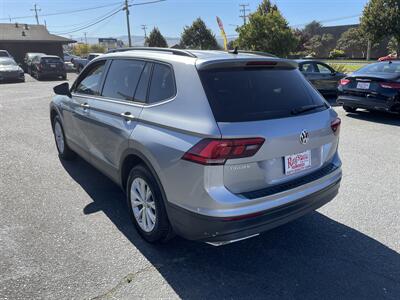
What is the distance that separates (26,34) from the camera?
129 feet

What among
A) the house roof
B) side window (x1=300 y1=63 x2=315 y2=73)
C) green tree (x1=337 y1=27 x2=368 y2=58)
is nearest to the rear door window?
side window (x1=300 y1=63 x2=315 y2=73)

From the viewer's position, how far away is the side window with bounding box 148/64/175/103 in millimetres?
3199

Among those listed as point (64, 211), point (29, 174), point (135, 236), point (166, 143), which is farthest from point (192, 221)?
point (29, 174)

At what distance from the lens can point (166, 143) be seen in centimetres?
300

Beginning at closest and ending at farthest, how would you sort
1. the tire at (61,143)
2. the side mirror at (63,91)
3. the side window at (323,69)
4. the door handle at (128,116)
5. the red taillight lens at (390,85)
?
the door handle at (128,116)
the side mirror at (63,91)
the tire at (61,143)
the red taillight lens at (390,85)
the side window at (323,69)

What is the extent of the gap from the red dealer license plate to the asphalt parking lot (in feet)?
2.70

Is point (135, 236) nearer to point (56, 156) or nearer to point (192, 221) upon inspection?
point (192, 221)

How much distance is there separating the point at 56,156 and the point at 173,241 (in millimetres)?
3618

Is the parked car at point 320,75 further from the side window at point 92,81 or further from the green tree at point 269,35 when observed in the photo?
the green tree at point 269,35

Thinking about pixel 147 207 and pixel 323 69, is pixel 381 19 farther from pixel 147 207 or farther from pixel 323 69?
pixel 147 207

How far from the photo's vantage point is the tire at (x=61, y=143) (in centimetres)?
582

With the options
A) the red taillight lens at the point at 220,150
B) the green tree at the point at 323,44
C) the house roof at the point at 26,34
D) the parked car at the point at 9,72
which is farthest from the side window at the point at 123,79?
the green tree at the point at 323,44

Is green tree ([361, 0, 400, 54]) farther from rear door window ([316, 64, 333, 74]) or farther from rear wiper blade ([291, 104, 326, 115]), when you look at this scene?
rear wiper blade ([291, 104, 326, 115])

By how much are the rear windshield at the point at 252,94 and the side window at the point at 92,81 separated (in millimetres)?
1934
